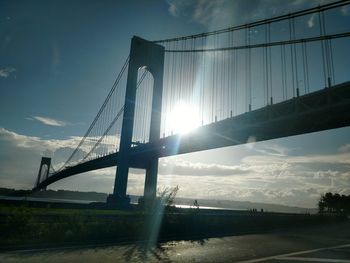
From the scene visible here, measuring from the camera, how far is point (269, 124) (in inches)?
1252

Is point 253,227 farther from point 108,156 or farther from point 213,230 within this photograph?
point 108,156

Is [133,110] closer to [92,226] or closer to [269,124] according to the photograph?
[269,124]

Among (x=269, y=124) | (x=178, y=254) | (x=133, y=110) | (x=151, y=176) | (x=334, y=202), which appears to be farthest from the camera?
(x=334, y=202)

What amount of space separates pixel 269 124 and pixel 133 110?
67.9 feet

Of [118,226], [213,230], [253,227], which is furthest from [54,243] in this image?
[253,227]

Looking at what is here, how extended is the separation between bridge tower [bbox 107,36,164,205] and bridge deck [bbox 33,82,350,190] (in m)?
1.97

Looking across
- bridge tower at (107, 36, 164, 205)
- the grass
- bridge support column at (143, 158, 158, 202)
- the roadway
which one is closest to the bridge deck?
bridge support column at (143, 158, 158, 202)

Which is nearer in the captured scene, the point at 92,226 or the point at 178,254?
the point at 178,254

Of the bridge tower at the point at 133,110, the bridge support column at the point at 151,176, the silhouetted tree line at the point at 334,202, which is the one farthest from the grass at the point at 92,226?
the silhouetted tree line at the point at 334,202

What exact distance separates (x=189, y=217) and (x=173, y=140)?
23.3 m

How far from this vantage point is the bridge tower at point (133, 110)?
44406 millimetres

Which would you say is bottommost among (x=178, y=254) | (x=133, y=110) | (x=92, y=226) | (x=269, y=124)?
(x=178, y=254)

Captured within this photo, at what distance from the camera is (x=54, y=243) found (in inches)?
475

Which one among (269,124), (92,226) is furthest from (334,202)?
(92,226)
